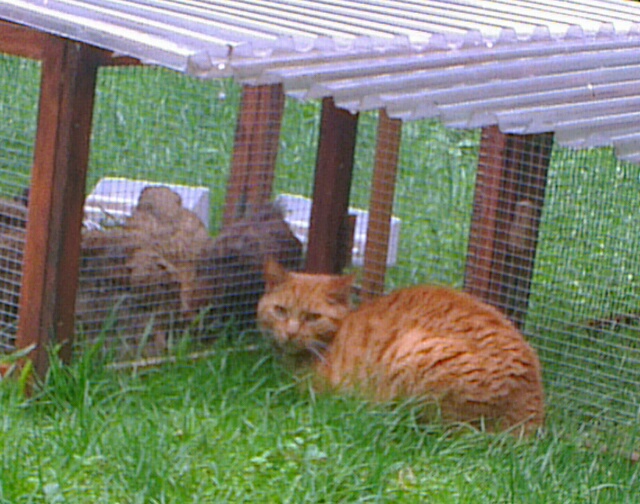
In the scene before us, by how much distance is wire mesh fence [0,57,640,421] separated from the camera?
14.3ft

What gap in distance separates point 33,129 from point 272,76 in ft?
5.96

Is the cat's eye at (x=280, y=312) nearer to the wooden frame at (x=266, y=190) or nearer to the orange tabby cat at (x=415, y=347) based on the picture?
the orange tabby cat at (x=415, y=347)

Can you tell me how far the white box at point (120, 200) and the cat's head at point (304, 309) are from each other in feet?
2.24

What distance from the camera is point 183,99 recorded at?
17.3ft

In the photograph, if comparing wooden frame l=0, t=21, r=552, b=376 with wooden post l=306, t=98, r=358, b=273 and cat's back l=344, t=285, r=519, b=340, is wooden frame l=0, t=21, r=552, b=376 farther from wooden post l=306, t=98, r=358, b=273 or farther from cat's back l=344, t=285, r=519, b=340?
cat's back l=344, t=285, r=519, b=340

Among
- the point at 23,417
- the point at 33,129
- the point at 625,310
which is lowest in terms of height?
the point at 23,417

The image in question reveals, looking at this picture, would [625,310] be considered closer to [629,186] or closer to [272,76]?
[629,186]

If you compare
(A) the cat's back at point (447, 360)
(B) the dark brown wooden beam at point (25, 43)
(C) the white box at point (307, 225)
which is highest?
(B) the dark brown wooden beam at point (25, 43)

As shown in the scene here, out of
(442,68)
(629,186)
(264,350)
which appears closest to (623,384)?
(629,186)

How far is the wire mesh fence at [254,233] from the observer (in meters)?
4.35

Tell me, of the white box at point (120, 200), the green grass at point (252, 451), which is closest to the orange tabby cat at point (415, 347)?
the green grass at point (252, 451)

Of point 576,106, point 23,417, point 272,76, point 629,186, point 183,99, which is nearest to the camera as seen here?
point 272,76

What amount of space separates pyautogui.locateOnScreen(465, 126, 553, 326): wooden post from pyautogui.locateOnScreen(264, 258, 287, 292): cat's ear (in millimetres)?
753

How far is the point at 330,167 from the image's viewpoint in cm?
494
